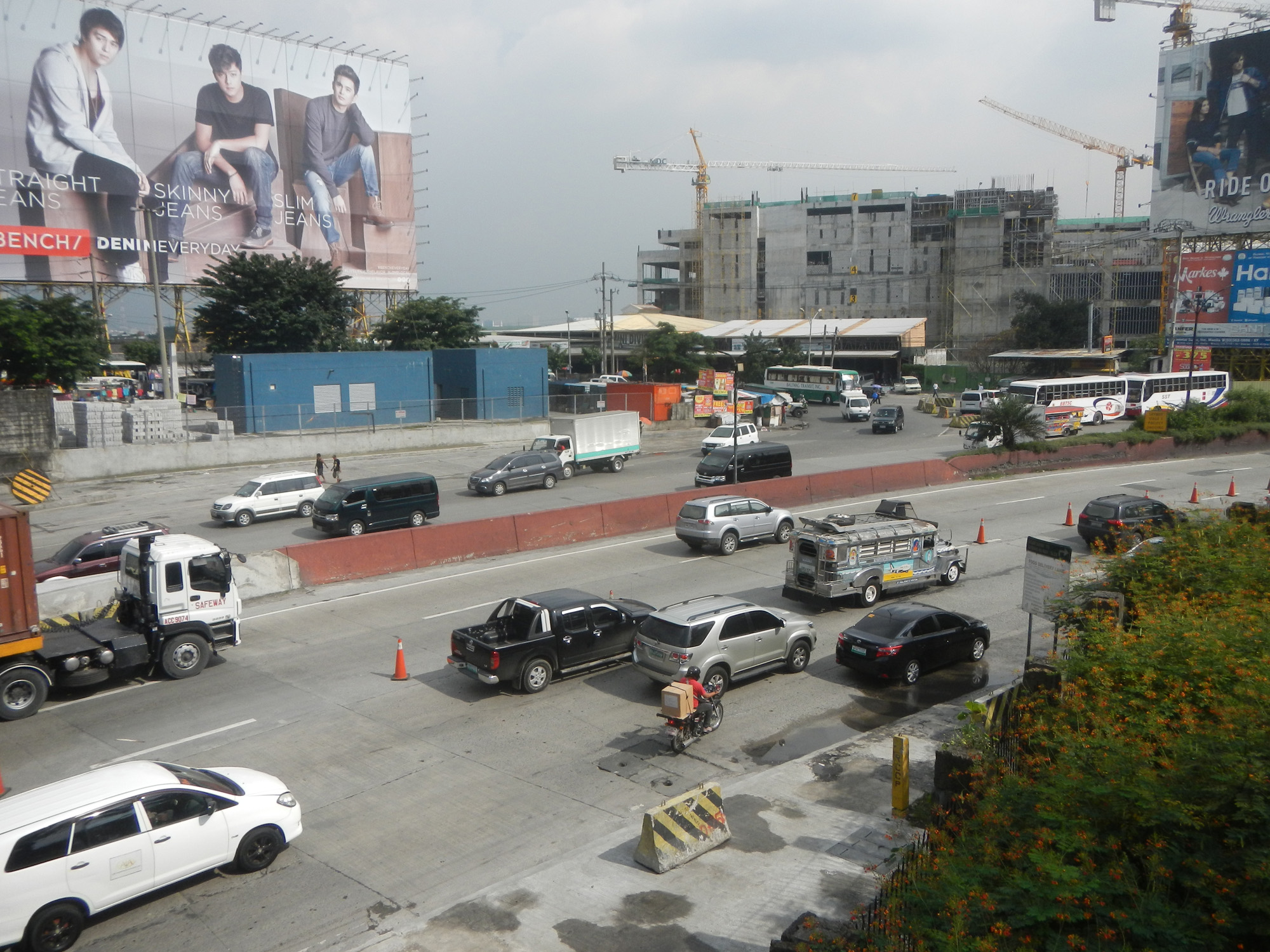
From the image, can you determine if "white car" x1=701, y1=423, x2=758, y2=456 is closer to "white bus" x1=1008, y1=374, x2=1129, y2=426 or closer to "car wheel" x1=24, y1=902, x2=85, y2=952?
"white bus" x1=1008, y1=374, x2=1129, y2=426

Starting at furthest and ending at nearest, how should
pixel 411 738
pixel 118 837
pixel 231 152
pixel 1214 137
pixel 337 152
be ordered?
pixel 337 152 < pixel 231 152 < pixel 1214 137 < pixel 411 738 < pixel 118 837

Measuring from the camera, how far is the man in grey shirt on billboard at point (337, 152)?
74000 millimetres

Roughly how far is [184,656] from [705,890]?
11237mm

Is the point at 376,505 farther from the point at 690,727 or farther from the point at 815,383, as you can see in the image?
the point at 815,383

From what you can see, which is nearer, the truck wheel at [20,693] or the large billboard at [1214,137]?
the truck wheel at [20,693]

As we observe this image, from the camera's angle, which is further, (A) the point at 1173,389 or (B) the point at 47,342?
(A) the point at 1173,389

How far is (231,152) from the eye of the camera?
230 ft

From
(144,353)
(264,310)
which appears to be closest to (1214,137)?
(264,310)

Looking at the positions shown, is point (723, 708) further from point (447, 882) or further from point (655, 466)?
point (655, 466)

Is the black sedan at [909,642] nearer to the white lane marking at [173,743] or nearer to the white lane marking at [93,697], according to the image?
the white lane marking at [173,743]

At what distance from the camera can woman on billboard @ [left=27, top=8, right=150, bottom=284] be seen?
6228 cm

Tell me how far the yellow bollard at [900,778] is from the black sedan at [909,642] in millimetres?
4792

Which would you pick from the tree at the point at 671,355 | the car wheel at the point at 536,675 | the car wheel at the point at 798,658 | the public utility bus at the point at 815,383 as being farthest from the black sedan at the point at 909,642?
the tree at the point at 671,355

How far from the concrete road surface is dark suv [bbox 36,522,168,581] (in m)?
3.81
